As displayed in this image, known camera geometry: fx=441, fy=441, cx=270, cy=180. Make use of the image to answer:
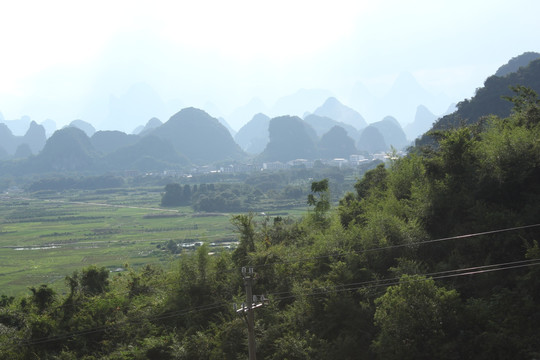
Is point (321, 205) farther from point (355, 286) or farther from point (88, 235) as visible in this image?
point (88, 235)

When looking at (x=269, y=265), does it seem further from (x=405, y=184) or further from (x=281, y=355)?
(x=405, y=184)

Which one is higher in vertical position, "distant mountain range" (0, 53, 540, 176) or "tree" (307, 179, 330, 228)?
"distant mountain range" (0, 53, 540, 176)

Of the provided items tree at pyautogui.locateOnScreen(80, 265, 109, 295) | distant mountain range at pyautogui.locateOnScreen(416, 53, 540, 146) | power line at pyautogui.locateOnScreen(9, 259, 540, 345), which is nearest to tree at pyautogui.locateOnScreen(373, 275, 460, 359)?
power line at pyautogui.locateOnScreen(9, 259, 540, 345)

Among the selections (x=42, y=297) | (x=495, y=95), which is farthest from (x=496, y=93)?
(x=42, y=297)

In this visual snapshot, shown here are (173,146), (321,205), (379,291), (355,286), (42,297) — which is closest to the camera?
(379,291)

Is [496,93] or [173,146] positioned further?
[173,146]

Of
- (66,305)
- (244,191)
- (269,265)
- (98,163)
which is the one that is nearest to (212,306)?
(269,265)

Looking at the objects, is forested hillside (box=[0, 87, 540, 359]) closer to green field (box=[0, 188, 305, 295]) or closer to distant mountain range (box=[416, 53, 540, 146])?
green field (box=[0, 188, 305, 295])
